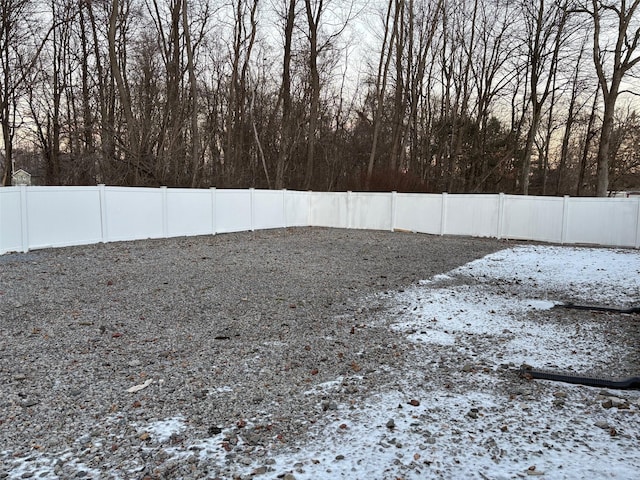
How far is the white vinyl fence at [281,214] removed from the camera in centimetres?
906

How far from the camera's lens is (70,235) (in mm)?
9508

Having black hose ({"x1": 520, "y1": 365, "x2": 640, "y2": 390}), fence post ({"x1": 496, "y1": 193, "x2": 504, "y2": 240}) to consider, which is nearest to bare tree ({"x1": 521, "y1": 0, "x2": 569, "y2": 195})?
fence post ({"x1": 496, "y1": 193, "x2": 504, "y2": 240})

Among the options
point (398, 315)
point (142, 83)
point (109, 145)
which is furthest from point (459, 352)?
point (142, 83)

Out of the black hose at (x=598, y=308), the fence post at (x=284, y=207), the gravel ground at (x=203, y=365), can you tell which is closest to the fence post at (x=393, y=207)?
the fence post at (x=284, y=207)

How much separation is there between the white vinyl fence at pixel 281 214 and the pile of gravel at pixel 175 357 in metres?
2.02

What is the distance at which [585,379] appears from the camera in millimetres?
3035

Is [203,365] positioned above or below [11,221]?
below

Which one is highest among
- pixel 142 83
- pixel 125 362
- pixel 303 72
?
pixel 303 72

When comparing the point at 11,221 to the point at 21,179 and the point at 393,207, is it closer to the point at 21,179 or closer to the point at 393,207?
the point at 21,179

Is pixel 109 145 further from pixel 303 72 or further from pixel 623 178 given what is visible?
pixel 623 178

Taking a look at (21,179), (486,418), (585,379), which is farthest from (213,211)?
(486,418)

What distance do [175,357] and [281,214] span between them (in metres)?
12.5

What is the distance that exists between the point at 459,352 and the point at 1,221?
27.9 ft

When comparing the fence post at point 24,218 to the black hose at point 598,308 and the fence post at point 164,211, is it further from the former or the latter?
the black hose at point 598,308
